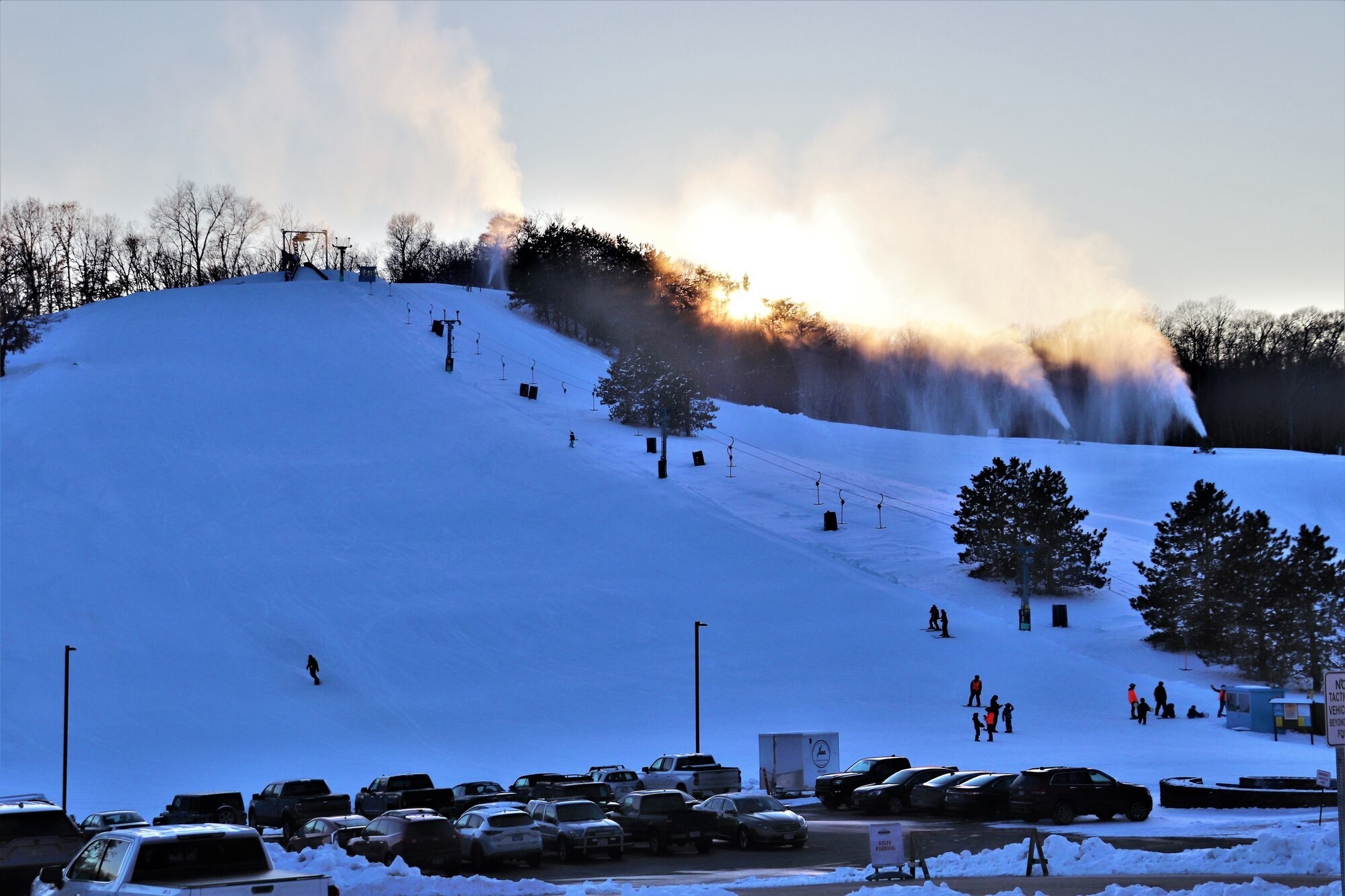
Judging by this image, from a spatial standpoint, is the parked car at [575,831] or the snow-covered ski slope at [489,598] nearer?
the parked car at [575,831]

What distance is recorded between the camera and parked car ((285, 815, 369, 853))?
25.9 metres

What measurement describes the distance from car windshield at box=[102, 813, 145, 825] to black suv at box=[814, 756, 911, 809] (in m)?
16.1

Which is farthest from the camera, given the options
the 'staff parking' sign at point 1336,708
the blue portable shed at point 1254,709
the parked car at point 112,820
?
the blue portable shed at point 1254,709

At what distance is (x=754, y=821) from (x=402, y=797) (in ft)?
25.8

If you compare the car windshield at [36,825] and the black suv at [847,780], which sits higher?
the car windshield at [36,825]

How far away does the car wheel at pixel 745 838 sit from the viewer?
2744 cm

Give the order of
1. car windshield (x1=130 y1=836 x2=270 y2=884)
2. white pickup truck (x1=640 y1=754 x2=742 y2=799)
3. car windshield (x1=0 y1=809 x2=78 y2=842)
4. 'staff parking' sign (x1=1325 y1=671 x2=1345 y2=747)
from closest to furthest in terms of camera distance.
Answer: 'staff parking' sign (x1=1325 y1=671 x2=1345 y2=747), car windshield (x1=130 y1=836 x2=270 y2=884), car windshield (x1=0 y1=809 x2=78 y2=842), white pickup truck (x1=640 y1=754 x2=742 y2=799)

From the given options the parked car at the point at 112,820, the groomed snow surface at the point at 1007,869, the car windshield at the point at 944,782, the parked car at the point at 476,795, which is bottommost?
the parked car at the point at 112,820

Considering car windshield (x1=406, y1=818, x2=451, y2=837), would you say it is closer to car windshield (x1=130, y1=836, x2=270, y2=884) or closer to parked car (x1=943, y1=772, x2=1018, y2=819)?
car windshield (x1=130, y1=836, x2=270, y2=884)

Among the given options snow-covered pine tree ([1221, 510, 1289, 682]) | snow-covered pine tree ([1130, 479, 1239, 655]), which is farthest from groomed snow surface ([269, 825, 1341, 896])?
snow-covered pine tree ([1130, 479, 1239, 655])

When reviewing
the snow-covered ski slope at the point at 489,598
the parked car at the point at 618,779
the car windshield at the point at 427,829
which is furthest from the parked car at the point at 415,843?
the snow-covered ski slope at the point at 489,598

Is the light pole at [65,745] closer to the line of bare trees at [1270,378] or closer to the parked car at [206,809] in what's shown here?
the parked car at [206,809]

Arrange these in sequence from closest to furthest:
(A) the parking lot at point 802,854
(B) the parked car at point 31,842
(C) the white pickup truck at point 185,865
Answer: (C) the white pickup truck at point 185,865 < (B) the parked car at point 31,842 < (A) the parking lot at point 802,854

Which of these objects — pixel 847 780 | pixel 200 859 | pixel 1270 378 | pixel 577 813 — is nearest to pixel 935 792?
pixel 847 780
